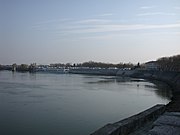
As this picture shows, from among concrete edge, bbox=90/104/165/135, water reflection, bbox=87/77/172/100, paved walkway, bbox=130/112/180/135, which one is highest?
paved walkway, bbox=130/112/180/135

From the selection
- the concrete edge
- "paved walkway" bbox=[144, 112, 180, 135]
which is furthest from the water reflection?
"paved walkway" bbox=[144, 112, 180, 135]

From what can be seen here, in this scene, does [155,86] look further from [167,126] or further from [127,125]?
[167,126]

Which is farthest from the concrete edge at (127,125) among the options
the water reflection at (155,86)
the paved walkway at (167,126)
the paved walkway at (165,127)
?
the water reflection at (155,86)

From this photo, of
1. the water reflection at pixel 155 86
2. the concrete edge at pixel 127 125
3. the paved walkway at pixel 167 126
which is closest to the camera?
the paved walkway at pixel 167 126

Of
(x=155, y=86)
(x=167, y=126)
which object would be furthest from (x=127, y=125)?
(x=155, y=86)

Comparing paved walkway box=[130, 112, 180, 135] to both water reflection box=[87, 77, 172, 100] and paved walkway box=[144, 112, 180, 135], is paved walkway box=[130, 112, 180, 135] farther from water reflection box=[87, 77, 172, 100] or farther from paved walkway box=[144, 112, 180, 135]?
water reflection box=[87, 77, 172, 100]

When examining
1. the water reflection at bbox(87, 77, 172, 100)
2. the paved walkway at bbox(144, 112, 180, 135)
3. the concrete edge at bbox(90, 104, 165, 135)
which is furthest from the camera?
the water reflection at bbox(87, 77, 172, 100)

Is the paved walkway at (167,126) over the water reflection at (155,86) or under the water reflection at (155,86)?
over

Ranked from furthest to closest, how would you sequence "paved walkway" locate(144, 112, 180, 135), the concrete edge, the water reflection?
the water reflection → the concrete edge → "paved walkway" locate(144, 112, 180, 135)

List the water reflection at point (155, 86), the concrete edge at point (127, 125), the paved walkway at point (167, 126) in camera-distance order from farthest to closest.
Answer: the water reflection at point (155, 86)
the concrete edge at point (127, 125)
the paved walkway at point (167, 126)

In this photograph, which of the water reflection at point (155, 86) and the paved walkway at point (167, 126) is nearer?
the paved walkway at point (167, 126)

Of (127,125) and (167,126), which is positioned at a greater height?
(167,126)

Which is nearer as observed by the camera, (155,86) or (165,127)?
(165,127)

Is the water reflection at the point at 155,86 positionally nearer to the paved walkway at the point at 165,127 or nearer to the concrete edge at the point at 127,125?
the concrete edge at the point at 127,125
